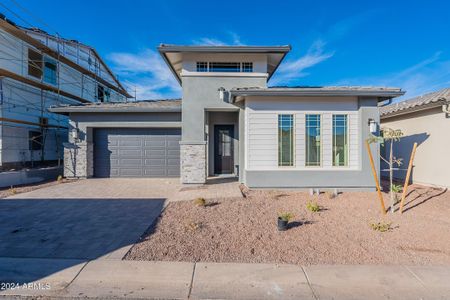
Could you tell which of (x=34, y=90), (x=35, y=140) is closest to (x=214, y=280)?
(x=35, y=140)

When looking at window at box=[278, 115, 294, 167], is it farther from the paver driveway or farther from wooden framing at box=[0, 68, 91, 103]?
wooden framing at box=[0, 68, 91, 103]

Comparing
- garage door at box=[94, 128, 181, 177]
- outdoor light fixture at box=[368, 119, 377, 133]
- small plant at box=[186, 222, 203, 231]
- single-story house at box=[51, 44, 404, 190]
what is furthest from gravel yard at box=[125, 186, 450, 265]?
garage door at box=[94, 128, 181, 177]

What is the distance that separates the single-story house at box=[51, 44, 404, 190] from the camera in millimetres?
7910

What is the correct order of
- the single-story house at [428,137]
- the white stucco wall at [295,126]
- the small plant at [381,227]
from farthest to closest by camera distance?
the single-story house at [428,137] → the white stucco wall at [295,126] → the small plant at [381,227]

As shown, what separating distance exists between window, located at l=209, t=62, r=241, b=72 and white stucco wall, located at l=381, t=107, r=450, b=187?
7.64 m

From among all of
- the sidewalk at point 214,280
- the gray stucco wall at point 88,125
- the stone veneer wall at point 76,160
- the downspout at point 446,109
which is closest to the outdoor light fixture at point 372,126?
the downspout at point 446,109

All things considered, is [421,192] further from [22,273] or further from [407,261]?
[22,273]

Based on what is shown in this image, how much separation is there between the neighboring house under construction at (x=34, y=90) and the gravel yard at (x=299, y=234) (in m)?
11.1

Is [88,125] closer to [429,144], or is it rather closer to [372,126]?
[372,126]

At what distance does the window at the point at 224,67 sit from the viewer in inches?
386

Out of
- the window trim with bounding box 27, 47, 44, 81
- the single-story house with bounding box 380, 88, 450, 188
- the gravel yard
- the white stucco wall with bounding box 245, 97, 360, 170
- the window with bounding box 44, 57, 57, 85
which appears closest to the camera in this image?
the gravel yard

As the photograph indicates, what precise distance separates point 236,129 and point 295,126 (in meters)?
3.67

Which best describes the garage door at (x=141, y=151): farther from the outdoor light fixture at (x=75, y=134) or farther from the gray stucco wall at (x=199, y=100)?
the gray stucco wall at (x=199, y=100)

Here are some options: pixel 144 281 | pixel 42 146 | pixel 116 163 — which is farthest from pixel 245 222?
pixel 42 146
